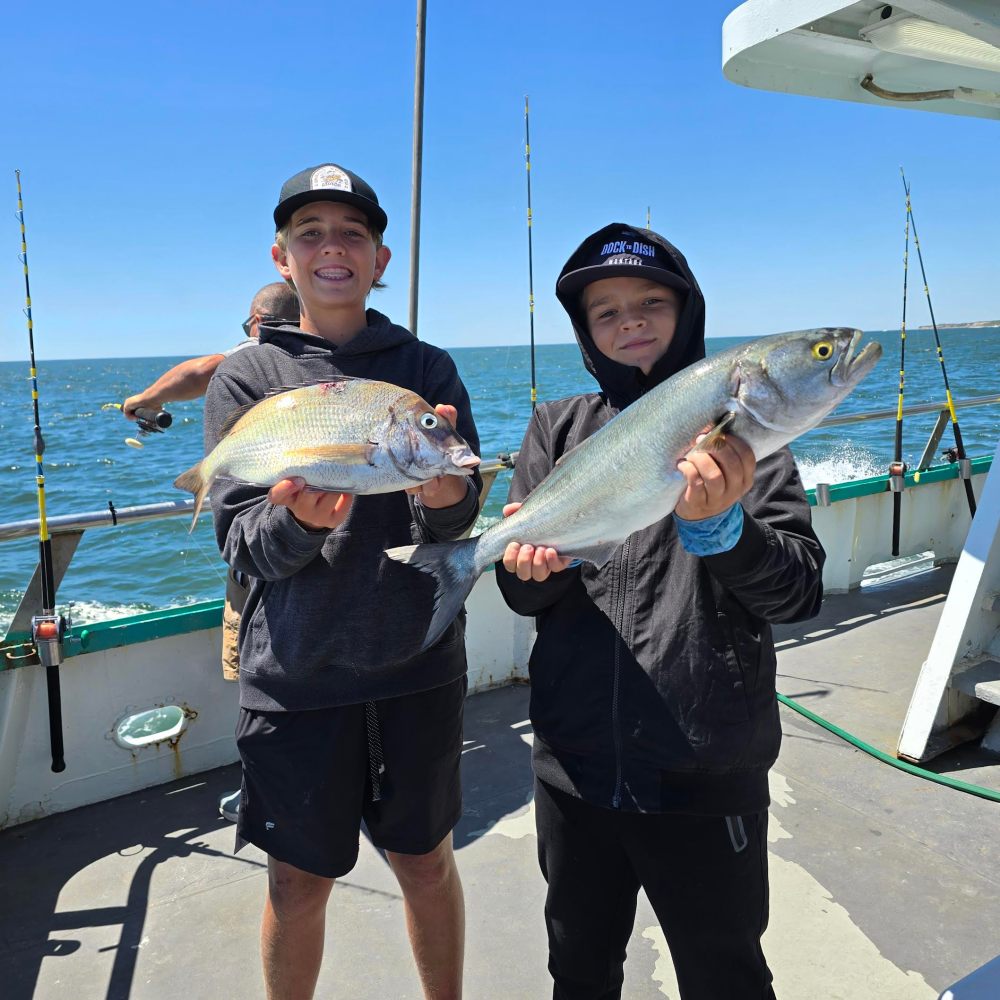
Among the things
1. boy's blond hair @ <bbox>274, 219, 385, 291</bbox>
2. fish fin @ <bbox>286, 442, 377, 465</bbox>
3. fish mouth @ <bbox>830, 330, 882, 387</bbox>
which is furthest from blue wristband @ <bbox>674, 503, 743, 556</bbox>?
boy's blond hair @ <bbox>274, 219, 385, 291</bbox>

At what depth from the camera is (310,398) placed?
188 cm

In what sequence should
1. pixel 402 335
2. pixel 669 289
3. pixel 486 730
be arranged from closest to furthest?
pixel 669 289 → pixel 402 335 → pixel 486 730

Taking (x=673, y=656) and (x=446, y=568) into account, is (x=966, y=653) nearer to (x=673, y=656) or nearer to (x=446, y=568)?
(x=673, y=656)

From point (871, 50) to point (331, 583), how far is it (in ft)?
7.30

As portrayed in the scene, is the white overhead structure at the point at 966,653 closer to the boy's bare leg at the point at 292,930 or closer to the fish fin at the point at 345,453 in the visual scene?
the boy's bare leg at the point at 292,930

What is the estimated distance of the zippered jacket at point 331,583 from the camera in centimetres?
202

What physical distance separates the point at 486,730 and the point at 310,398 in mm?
2753

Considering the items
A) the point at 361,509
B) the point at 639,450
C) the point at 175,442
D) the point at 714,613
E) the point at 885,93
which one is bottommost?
the point at 175,442

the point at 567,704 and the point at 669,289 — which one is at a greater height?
the point at 669,289

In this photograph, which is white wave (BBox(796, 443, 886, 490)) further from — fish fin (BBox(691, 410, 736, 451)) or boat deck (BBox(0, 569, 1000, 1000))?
fish fin (BBox(691, 410, 736, 451))

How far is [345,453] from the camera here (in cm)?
182

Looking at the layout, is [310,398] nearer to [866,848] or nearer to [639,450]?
[639,450]

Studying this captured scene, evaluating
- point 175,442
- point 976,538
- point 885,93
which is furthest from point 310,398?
point 175,442

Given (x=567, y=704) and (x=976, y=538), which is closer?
(x=567, y=704)
